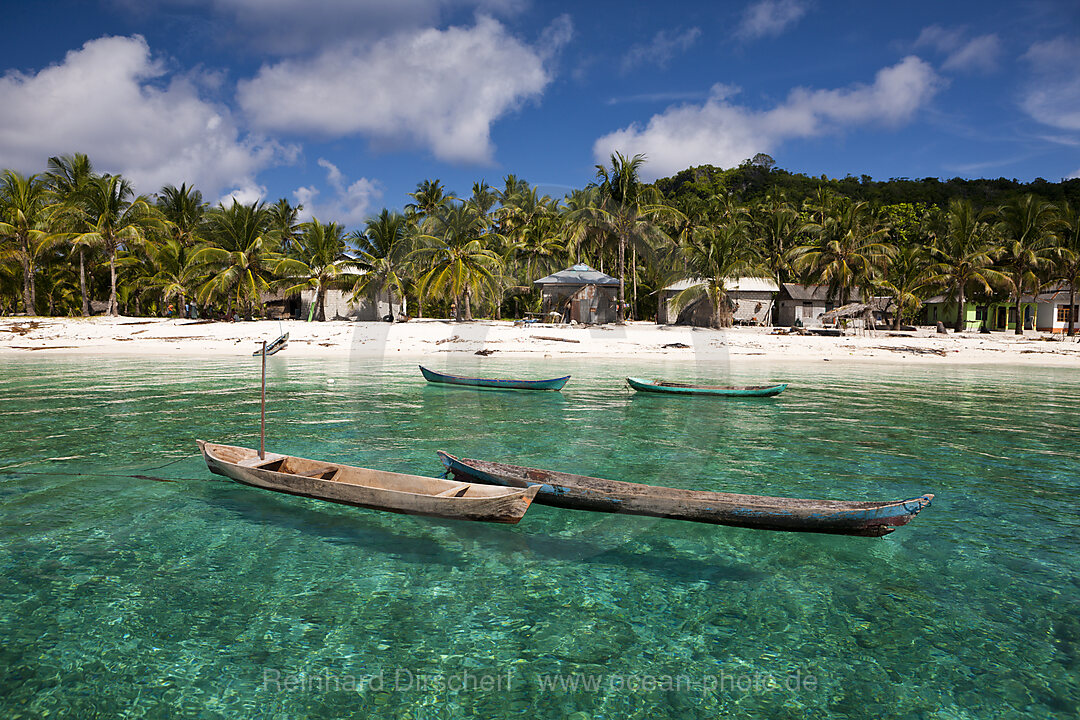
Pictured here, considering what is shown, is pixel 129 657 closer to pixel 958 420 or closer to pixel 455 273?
pixel 958 420

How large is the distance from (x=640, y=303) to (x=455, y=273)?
20280 mm

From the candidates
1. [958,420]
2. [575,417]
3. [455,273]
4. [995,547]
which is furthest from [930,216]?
[995,547]

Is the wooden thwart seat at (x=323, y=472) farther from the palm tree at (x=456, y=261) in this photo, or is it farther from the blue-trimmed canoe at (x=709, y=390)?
the palm tree at (x=456, y=261)

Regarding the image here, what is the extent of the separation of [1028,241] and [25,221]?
6437cm

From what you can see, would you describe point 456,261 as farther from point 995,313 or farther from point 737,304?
point 995,313

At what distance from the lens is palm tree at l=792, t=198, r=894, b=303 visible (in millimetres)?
41594

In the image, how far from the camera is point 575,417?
15.3 meters

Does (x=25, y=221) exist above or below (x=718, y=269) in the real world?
above

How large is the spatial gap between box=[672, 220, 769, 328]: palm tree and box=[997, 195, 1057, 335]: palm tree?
51.3ft

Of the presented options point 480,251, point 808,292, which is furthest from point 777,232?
point 480,251

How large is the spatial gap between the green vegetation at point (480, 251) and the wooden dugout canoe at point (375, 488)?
28739 mm

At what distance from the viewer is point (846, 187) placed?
252ft

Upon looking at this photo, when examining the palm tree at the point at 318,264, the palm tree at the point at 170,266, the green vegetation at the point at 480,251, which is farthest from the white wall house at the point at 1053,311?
the palm tree at the point at 170,266

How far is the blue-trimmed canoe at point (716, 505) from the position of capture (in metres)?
6.76
